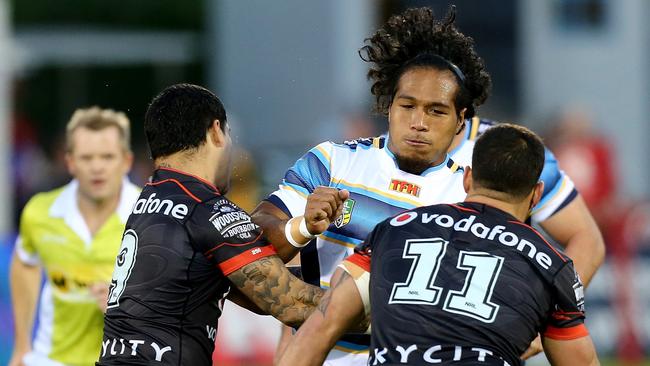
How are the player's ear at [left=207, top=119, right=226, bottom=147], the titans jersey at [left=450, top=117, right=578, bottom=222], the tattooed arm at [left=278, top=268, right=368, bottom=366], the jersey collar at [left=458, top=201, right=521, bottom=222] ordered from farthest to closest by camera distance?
the titans jersey at [left=450, top=117, right=578, bottom=222]
the player's ear at [left=207, top=119, right=226, bottom=147]
the tattooed arm at [left=278, top=268, right=368, bottom=366]
the jersey collar at [left=458, top=201, right=521, bottom=222]

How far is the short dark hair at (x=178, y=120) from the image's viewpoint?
5469mm

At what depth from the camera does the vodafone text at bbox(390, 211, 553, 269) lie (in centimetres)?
481

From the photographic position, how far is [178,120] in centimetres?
547

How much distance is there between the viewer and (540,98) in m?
21.2

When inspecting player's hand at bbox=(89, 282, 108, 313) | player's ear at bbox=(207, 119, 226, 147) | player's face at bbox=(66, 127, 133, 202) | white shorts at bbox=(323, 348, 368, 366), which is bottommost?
player's hand at bbox=(89, 282, 108, 313)

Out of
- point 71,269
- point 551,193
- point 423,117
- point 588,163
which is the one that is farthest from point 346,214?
point 588,163

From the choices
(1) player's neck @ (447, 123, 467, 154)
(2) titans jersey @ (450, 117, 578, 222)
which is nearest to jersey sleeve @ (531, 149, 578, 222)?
(2) titans jersey @ (450, 117, 578, 222)

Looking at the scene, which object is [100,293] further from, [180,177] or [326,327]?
[326,327]

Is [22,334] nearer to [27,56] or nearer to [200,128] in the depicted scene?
[200,128]

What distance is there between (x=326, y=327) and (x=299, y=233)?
1.84 feet

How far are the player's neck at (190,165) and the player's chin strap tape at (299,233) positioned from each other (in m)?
0.37

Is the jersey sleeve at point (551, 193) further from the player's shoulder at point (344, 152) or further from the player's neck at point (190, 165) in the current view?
the player's neck at point (190, 165)

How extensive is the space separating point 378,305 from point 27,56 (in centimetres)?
1964

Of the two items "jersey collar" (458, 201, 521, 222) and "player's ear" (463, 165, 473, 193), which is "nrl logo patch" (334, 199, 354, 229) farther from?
"jersey collar" (458, 201, 521, 222)
